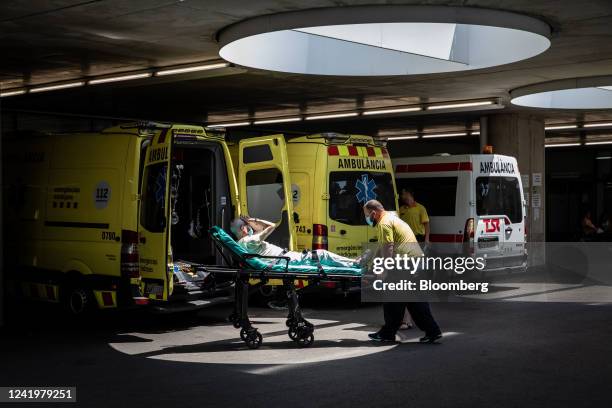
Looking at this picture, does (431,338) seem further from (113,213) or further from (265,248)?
(113,213)

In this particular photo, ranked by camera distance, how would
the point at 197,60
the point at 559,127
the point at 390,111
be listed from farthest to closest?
the point at 559,127
the point at 390,111
the point at 197,60

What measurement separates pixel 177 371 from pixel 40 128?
1429cm

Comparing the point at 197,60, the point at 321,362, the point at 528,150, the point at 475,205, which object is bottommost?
the point at 321,362

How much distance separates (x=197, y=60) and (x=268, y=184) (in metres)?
2.37

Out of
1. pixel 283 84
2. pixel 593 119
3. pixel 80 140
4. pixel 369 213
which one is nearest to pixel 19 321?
pixel 80 140

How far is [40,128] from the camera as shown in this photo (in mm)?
21469

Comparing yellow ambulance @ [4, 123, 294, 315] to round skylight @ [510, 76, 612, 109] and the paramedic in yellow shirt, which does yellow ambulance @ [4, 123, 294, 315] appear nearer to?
the paramedic in yellow shirt

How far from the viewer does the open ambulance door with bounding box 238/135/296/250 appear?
1243 centimetres

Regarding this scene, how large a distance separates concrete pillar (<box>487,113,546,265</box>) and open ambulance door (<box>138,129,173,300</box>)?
42.2ft

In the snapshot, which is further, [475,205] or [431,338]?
[475,205]

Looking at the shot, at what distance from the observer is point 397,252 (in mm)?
10227

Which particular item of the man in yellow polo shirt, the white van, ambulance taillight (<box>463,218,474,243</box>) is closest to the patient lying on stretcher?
the man in yellow polo shirt

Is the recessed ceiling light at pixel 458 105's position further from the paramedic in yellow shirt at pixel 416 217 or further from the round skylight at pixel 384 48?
the paramedic in yellow shirt at pixel 416 217

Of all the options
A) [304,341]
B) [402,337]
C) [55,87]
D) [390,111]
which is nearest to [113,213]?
[304,341]
